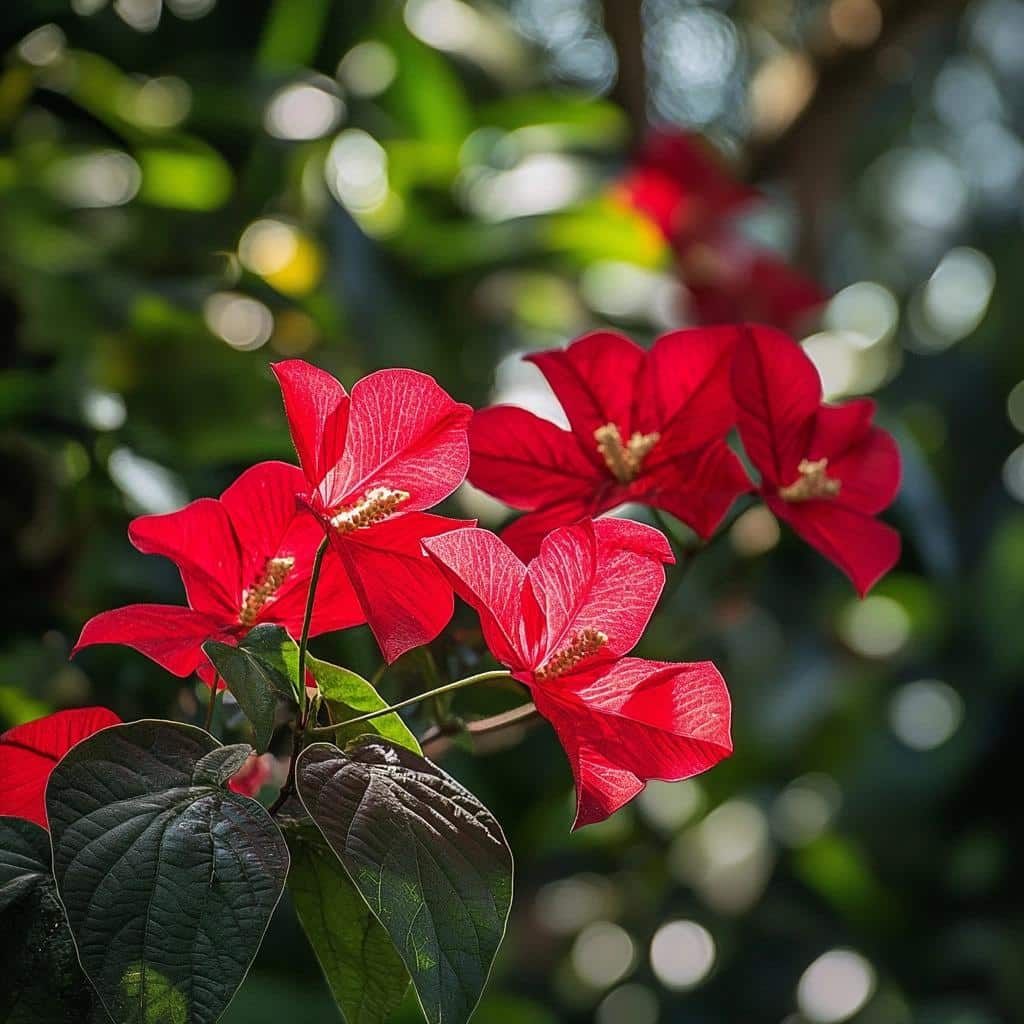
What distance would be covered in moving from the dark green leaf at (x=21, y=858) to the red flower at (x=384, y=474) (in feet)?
0.27

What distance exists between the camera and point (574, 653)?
273mm

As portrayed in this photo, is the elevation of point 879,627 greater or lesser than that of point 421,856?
lesser

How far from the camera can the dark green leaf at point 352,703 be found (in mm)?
262

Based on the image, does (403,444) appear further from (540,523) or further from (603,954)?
(603,954)

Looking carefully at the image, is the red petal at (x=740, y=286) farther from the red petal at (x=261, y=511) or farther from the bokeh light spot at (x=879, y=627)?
the red petal at (x=261, y=511)

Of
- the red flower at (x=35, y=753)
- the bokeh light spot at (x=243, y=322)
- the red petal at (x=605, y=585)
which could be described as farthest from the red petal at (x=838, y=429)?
the bokeh light spot at (x=243, y=322)

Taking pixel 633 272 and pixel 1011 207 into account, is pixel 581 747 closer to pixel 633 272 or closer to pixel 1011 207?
pixel 633 272

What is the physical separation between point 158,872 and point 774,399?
212 millimetres

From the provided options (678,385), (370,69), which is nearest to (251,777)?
(678,385)

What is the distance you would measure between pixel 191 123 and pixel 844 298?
2.28 feet

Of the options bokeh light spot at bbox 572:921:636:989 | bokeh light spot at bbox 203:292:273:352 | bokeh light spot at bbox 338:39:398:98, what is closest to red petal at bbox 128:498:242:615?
bokeh light spot at bbox 203:292:273:352

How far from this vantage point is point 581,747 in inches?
10.8

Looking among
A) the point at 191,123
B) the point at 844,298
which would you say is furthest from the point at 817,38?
the point at 191,123

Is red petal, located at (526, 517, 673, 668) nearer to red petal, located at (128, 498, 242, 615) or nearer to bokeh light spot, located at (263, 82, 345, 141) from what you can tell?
red petal, located at (128, 498, 242, 615)
